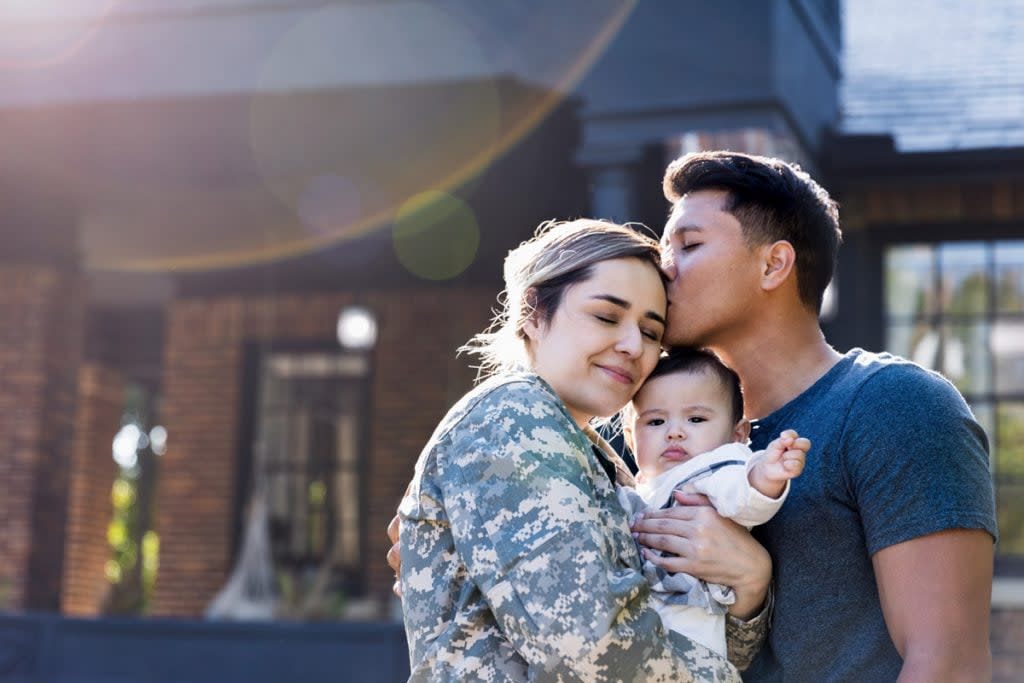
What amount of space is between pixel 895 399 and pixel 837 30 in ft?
21.3

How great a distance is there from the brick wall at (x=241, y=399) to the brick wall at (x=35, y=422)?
0.99m

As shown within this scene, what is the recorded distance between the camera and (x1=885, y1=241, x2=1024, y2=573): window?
7898 millimetres

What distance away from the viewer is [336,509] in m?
10.2

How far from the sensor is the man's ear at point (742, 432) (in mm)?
2795

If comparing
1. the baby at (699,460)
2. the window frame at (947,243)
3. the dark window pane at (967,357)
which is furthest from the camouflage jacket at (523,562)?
the dark window pane at (967,357)

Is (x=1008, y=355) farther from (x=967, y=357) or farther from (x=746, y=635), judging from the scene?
(x=746, y=635)

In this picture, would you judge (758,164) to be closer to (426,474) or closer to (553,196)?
(426,474)

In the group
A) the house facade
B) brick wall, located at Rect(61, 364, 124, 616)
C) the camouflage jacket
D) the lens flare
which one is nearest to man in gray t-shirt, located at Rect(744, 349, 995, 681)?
the camouflage jacket

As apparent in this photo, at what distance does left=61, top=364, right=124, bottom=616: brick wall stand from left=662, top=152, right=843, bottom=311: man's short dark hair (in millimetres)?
9530

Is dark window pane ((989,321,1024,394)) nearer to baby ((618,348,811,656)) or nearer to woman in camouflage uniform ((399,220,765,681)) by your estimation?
baby ((618,348,811,656))

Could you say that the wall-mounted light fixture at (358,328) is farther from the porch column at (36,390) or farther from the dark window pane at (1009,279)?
the dark window pane at (1009,279)

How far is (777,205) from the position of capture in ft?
9.23

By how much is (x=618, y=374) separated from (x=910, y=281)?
592 centimetres

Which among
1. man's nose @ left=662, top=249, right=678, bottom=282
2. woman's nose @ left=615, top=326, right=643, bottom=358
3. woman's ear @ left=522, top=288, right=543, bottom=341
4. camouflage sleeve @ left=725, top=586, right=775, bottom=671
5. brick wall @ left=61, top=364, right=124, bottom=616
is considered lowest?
brick wall @ left=61, top=364, right=124, bottom=616
